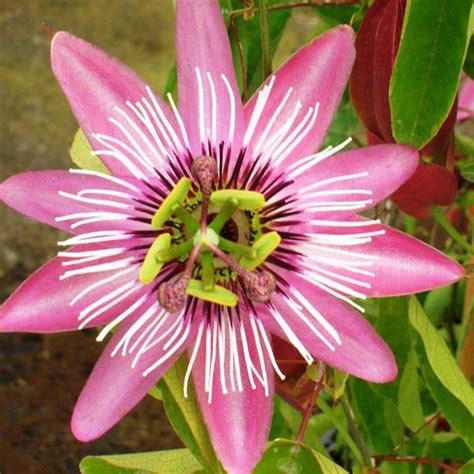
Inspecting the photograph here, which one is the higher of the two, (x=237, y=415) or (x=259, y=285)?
(x=259, y=285)

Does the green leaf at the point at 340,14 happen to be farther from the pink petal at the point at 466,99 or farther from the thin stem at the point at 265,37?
the pink petal at the point at 466,99

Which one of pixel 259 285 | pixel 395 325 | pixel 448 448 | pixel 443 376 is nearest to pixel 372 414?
pixel 448 448

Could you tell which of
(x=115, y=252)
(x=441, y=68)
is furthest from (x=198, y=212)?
(x=441, y=68)

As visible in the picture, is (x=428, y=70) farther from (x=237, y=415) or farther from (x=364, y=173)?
(x=237, y=415)

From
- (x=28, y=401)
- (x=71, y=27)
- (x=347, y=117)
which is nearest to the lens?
(x=347, y=117)

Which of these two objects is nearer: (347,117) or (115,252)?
(115,252)

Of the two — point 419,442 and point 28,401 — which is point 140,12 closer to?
point 28,401

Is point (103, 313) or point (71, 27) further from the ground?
point (103, 313)
